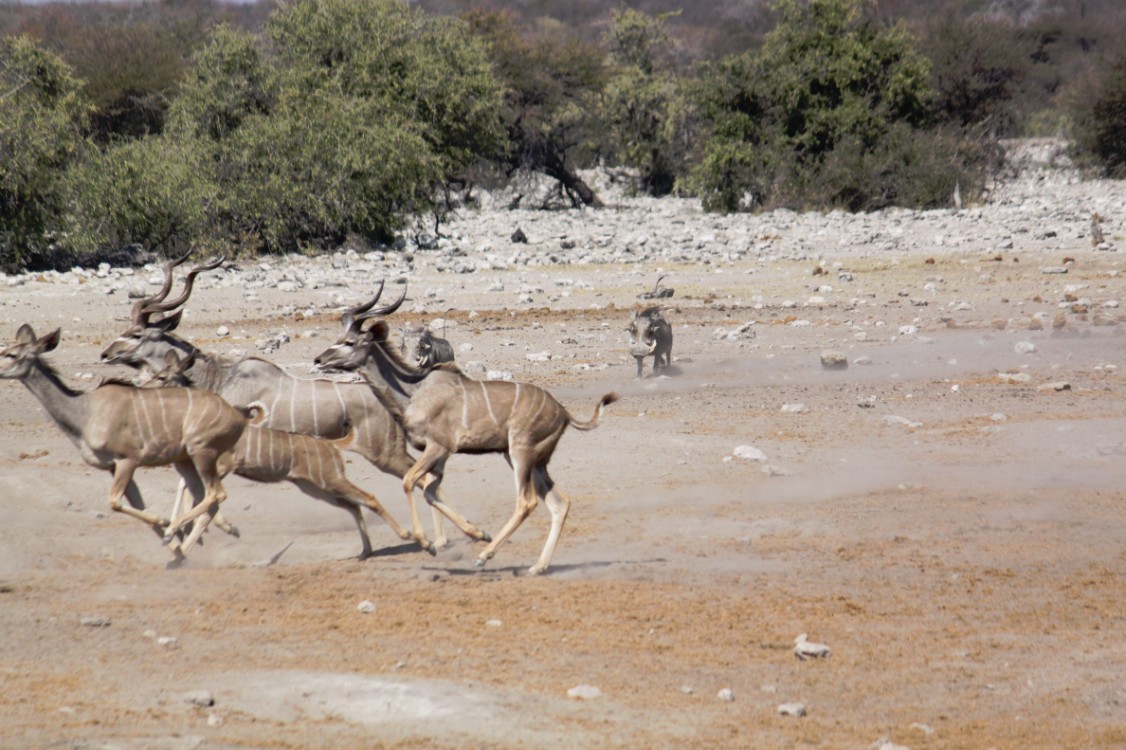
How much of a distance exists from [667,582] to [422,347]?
452 centimetres

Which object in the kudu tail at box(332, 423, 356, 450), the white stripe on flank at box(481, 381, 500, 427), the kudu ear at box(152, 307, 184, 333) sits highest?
the kudu ear at box(152, 307, 184, 333)

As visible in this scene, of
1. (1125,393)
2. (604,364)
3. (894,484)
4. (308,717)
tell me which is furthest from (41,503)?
(1125,393)

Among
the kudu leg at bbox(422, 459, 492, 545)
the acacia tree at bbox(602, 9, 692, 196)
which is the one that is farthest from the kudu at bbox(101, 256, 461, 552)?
the acacia tree at bbox(602, 9, 692, 196)

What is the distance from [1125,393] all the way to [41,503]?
8842mm

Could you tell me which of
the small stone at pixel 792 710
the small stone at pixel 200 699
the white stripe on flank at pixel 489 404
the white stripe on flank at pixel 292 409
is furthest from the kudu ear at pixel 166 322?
the small stone at pixel 792 710

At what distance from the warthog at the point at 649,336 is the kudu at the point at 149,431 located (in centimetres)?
594

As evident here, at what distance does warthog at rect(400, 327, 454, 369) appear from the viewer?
11328mm

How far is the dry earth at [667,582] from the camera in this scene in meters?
5.37

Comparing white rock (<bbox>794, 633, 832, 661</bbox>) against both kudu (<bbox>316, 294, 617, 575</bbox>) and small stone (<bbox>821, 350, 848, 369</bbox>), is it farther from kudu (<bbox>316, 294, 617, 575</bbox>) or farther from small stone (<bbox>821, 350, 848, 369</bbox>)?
small stone (<bbox>821, 350, 848, 369</bbox>)

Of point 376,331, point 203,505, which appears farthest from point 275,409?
point 203,505

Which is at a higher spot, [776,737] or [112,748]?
[112,748]

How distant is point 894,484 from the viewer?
9.52 m

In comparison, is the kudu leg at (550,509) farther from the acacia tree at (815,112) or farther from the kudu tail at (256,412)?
the acacia tree at (815,112)

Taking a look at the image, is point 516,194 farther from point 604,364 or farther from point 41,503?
point 41,503
